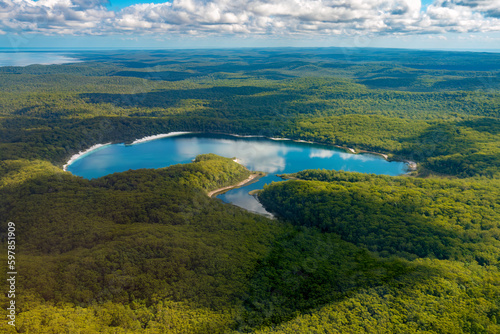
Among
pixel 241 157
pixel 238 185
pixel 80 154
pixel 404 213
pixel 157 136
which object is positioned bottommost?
pixel 238 185

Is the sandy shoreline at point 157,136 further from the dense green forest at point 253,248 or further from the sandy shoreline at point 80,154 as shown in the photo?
the dense green forest at point 253,248

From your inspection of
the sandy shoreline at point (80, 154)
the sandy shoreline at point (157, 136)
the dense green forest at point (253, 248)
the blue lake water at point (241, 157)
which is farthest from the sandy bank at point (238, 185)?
the sandy shoreline at point (157, 136)

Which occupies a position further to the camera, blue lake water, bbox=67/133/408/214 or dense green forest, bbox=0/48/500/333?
blue lake water, bbox=67/133/408/214

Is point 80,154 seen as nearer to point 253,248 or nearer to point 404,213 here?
point 253,248

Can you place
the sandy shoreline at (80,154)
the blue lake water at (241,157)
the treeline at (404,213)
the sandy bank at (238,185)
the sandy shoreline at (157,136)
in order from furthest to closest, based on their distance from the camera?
the sandy shoreline at (157,136) < the sandy shoreline at (80,154) < the blue lake water at (241,157) < the sandy bank at (238,185) < the treeline at (404,213)

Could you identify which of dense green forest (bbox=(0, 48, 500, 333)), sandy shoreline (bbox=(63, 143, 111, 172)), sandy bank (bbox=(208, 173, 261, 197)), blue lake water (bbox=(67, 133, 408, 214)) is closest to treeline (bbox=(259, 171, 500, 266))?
dense green forest (bbox=(0, 48, 500, 333))

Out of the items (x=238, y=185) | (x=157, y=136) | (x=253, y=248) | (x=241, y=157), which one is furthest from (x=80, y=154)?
(x=253, y=248)

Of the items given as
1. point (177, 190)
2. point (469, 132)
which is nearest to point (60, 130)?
point (177, 190)

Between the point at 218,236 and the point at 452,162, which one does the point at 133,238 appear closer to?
the point at 218,236

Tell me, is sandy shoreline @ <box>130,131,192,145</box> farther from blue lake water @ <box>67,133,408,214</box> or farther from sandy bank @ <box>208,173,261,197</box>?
sandy bank @ <box>208,173,261,197</box>
